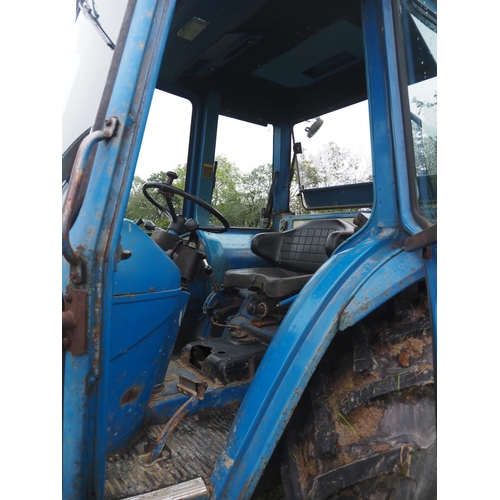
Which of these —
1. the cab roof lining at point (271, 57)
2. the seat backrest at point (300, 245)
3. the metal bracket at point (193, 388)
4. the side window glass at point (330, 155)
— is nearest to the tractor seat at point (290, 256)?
the seat backrest at point (300, 245)

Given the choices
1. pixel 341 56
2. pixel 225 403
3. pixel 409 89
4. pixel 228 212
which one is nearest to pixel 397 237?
pixel 409 89

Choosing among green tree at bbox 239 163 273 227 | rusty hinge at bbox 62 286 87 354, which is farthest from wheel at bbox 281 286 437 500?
green tree at bbox 239 163 273 227

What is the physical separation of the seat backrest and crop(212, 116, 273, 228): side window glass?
0.55m

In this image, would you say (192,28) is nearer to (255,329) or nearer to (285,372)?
(255,329)

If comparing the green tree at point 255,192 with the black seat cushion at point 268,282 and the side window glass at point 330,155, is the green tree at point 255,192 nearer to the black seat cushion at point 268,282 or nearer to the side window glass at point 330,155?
the side window glass at point 330,155

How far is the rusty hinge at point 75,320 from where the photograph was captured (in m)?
0.83

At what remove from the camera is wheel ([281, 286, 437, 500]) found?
2.77ft

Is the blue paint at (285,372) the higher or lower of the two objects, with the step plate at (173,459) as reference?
higher

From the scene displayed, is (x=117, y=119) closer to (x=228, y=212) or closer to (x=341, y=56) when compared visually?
(x=341, y=56)

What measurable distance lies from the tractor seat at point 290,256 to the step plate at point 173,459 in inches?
25.0

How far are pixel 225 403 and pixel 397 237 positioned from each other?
99 centimetres

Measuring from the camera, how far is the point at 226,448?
1070 mm

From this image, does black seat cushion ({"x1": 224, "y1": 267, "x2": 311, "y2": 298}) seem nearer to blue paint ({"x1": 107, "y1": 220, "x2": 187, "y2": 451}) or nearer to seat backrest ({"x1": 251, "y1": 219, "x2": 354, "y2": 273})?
seat backrest ({"x1": 251, "y1": 219, "x2": 354, "y2": 273})

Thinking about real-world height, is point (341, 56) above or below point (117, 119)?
above
